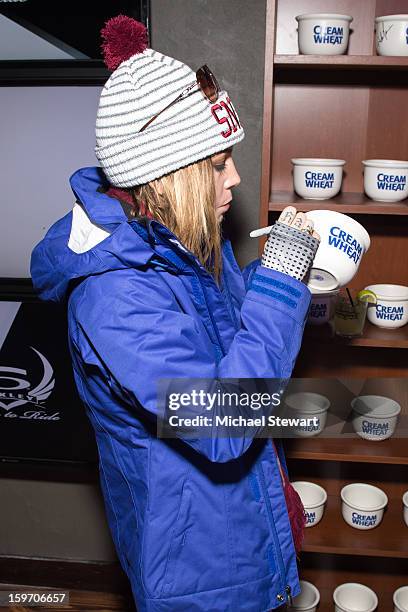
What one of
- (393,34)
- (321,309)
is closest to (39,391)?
(321,309)

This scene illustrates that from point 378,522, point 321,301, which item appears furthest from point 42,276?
point 378,522

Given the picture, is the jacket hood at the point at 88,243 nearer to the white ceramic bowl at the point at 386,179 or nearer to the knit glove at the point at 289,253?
the knit glove at the point at 289,253

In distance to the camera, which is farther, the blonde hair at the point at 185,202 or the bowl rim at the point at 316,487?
the bowl rim at the point at 316,487

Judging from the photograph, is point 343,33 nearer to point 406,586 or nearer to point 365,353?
point 365,353

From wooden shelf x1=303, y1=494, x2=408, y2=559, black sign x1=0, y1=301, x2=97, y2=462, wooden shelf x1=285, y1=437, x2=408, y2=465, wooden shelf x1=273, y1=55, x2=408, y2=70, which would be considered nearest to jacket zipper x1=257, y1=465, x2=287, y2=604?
wooden shelf x1=285, y1=437, x2=408, y2=465

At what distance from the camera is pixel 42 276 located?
127cm

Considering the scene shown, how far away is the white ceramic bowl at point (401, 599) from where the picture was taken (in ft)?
6.50

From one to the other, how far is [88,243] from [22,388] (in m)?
1.14

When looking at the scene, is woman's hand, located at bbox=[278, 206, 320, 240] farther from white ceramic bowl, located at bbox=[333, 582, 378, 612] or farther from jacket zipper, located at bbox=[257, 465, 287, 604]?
white ceramic bowl, located at bbox=[333, 582, 378, 612]

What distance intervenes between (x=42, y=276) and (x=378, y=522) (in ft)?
4.27

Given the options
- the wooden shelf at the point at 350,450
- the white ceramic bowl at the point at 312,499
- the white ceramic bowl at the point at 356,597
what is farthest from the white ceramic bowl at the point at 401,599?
the wooden shelf at the point at 350,450

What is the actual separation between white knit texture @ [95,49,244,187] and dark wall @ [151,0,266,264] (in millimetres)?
648

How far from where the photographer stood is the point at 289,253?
47.2 inches

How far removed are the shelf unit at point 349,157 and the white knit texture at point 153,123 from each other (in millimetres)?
425
